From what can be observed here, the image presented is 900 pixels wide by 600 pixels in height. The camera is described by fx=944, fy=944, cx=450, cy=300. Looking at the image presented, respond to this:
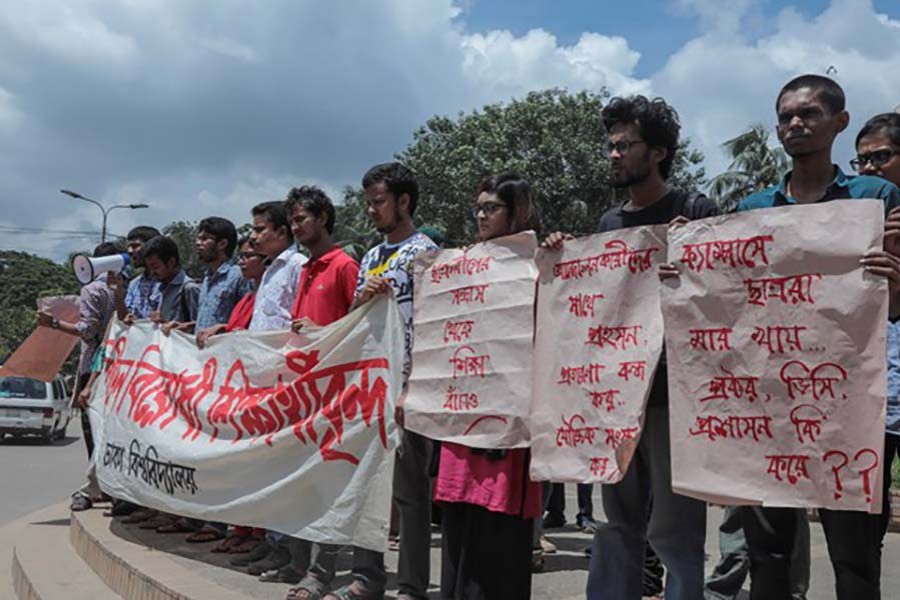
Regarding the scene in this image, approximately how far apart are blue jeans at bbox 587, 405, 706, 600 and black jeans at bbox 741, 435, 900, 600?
0.58 ft

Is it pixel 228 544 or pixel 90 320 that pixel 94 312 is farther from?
pixel 228 544

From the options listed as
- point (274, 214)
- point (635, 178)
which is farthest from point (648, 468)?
point (274, 214)

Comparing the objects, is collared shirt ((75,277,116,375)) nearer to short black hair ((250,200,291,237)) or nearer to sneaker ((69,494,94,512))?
sneaker ((69,494,94,512))

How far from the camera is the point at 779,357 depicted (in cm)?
264

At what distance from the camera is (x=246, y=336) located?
4863mm

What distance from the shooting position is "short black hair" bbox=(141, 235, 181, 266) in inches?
237

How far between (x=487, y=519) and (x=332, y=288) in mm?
1485

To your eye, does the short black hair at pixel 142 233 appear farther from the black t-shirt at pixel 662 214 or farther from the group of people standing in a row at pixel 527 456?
the black t-shirt at pixel 662 214

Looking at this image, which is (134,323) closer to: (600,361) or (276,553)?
(276,553)

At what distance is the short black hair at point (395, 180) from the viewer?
416 centimetres

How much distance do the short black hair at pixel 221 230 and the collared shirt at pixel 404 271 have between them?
1.91 metres

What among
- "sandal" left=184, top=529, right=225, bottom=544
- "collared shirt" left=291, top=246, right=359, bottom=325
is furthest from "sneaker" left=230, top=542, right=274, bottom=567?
"collared shirt" left=291, top=246, right=359, bottom=325

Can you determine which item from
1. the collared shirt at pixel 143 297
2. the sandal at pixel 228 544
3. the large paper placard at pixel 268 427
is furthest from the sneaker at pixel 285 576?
the collared shirt at pixel 143 297

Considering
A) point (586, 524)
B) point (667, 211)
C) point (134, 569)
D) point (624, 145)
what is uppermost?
point (624, 145)
